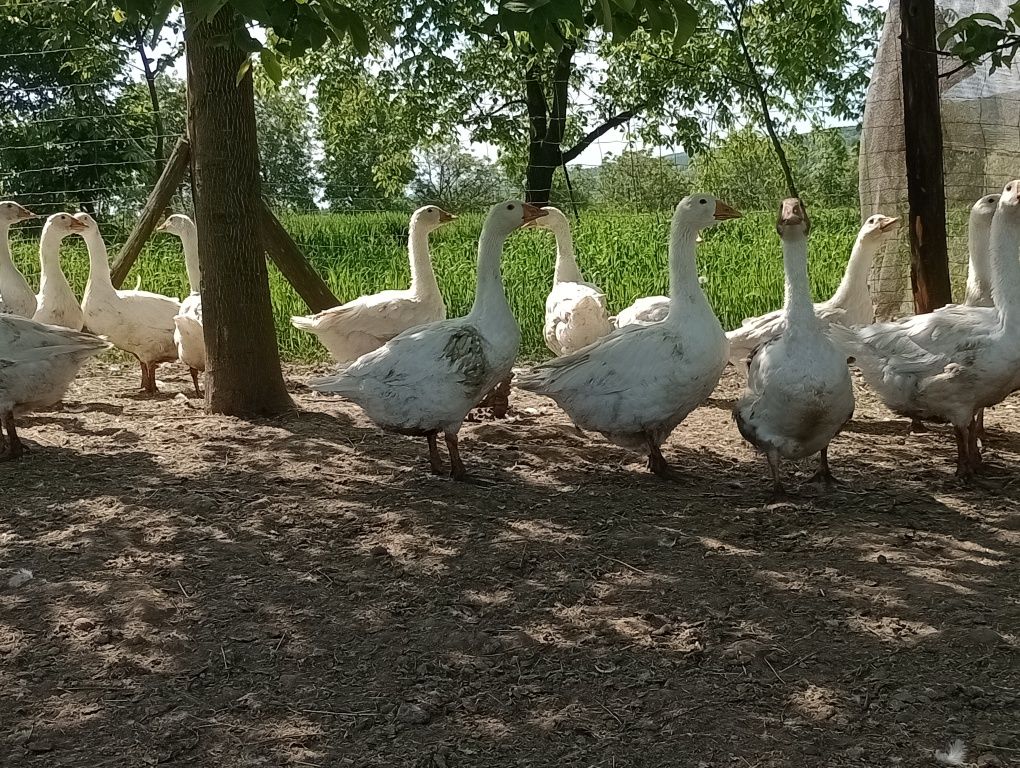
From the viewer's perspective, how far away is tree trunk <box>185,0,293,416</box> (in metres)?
6.34

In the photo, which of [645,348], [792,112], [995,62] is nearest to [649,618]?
[645,348]

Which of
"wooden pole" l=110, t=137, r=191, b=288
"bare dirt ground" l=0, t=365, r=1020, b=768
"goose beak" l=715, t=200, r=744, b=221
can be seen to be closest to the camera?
"bare dirt ground" l=0, t=365, r=1020, b=768

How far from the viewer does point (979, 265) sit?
6.00 meters

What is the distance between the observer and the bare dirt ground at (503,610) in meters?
2.90

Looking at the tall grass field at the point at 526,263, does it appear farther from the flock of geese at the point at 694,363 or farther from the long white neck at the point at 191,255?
the flock of geese at the point at 694,363

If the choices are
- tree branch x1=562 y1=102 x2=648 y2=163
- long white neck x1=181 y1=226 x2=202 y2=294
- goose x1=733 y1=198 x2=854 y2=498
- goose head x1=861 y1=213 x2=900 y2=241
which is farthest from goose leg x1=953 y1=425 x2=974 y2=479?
tree branch x1=562 y1=102 x2=648 y2=163

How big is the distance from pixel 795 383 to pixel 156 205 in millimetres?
5835

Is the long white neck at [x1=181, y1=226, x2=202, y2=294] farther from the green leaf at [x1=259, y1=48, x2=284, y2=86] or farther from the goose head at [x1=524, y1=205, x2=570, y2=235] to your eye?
the green leaf at [x1=259, y1=48, x2=284, y2=86]

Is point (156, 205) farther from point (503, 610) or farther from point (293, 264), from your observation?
point (503, 610)

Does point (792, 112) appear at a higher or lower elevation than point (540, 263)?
higher

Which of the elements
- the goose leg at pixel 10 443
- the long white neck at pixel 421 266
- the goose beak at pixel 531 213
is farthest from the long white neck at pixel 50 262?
the goose beak at pixel 531 213

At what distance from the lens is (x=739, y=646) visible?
338 cm

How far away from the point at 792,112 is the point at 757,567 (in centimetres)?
2005

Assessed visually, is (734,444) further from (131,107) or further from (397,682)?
(131,107)
